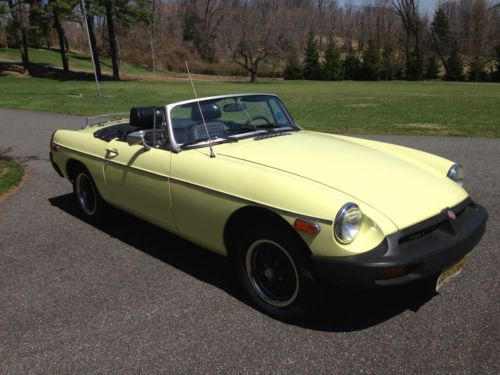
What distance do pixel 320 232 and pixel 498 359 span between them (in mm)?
1249

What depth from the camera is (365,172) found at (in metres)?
3.29

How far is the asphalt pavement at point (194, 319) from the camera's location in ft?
8.85

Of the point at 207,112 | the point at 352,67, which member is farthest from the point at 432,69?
the point at 207,112

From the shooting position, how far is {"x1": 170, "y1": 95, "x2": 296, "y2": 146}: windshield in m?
3.97

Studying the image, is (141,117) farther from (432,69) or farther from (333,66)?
(432,69)

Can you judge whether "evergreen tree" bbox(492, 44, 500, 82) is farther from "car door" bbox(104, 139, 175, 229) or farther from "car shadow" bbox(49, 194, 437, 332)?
"car door" bbox(104, 139, 175, 229)

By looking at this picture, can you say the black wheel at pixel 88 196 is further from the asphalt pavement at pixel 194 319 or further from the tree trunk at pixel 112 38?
the tree trunk at pixel 112 38

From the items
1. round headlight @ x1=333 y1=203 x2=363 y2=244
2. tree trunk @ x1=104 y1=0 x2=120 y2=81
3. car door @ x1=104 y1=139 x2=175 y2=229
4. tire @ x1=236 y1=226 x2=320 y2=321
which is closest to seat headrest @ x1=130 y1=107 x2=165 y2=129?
car door @ x1=104 y1=139 x2=175 y2=229

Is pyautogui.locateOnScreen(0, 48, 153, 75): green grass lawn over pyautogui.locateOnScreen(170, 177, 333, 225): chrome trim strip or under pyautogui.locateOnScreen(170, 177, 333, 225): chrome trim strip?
over

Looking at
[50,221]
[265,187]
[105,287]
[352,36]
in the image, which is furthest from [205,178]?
[352,36]

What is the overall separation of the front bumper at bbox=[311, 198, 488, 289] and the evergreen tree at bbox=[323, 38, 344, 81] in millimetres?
55292

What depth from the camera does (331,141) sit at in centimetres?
413

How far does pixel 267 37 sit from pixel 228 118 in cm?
4236

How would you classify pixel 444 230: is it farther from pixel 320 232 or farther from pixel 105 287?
pixel 105 287
